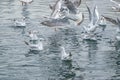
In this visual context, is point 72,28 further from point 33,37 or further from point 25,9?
point 25,9

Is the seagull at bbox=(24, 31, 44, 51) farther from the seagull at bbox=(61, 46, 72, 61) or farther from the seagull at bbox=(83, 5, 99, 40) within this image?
the seagull at bbox=(83, 5, 99, 40)

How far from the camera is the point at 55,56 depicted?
32.9 metres

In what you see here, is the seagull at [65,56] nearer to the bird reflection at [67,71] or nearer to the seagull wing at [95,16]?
the bird reflection at [67,71]

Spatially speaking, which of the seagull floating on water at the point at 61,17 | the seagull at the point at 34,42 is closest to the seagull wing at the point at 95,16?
the seagull floating on water at the point at 61,17

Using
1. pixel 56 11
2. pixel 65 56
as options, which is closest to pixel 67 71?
pixel 65 56

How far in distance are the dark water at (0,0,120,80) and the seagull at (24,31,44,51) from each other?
14.9 inches

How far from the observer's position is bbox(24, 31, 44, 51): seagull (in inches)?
1339

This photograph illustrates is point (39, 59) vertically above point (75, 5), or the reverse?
point (75, 5)

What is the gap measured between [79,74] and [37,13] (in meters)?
18.2

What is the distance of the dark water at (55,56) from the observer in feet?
96.9

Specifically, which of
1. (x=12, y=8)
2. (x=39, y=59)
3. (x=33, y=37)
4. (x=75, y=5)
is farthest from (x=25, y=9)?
(x=39, y=59)

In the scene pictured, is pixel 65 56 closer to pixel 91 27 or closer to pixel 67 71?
pixel 67 71

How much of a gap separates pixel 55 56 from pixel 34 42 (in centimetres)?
328

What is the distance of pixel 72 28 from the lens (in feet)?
134
